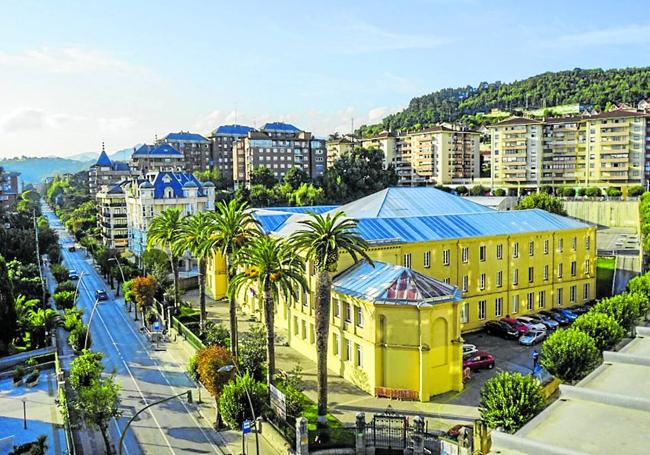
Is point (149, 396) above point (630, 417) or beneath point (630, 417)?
beneath

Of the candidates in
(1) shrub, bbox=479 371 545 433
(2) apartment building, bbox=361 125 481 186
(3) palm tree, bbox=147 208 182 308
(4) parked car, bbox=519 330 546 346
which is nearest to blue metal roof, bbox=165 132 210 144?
(2) apartment building, bbox=361 125 481 186

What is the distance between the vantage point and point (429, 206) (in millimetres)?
63500

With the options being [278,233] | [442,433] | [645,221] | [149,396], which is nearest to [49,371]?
[149,396]

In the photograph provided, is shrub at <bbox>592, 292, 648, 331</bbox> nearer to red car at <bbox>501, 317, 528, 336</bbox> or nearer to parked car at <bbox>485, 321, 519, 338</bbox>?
red car at <bbox>501, 317, 528, 336</bbox>

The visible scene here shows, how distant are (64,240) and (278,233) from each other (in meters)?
116

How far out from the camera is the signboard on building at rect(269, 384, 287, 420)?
3406 centimetres

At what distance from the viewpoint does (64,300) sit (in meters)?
67.0

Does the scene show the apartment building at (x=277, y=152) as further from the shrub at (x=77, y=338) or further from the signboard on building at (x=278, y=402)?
the signboard on building at (x=278, y=402)

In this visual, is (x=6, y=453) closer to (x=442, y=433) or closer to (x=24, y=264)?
(x=442, y=433)

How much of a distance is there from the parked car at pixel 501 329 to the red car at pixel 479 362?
8588 mm

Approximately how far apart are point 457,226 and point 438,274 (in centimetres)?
592

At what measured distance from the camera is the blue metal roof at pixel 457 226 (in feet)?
168

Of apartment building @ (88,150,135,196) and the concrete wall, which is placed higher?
apartment building @ (88,150,135,196)

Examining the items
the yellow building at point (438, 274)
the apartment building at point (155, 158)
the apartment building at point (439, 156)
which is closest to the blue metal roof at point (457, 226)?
the yellow building at point (438, 274)
